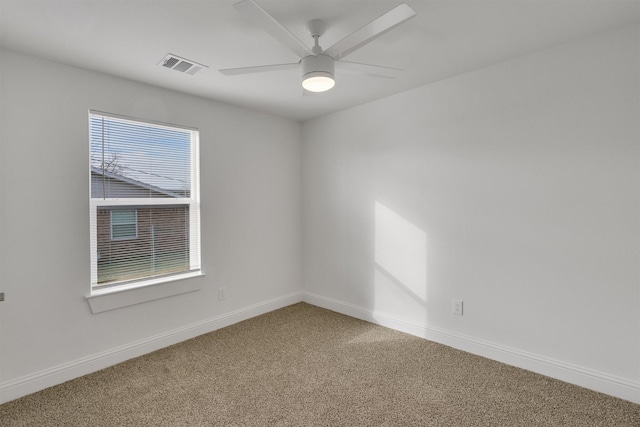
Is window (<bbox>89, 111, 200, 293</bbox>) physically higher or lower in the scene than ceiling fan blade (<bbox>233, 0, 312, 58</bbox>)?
lower

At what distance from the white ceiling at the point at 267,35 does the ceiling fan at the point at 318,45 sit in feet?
0.68

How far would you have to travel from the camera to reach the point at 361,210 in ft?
11.4

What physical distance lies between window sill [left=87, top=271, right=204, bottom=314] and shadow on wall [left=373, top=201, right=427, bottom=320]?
184 centimetres

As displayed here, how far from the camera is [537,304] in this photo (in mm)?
2354

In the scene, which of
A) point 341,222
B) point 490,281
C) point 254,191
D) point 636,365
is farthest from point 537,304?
point 254,191

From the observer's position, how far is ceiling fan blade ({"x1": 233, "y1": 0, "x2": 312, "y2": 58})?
135 cm

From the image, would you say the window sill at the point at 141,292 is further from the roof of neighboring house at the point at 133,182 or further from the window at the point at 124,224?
the roof of neighboring house at the point at 133,182

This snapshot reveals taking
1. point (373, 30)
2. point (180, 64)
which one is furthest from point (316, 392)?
point (180, 64)

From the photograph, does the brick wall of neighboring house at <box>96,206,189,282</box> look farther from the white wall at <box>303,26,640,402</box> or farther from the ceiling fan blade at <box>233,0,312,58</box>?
the ceiling fan blade at <box>233,0,312,58</box>

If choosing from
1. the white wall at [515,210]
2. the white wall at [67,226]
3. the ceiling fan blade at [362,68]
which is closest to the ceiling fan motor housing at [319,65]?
the ceiling fan blade at [362,68]

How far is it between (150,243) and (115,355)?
95cm

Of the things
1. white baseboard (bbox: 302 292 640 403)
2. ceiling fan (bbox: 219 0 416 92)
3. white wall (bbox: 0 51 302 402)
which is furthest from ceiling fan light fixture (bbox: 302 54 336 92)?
white baseboard (bbox: 302 292 640 403)

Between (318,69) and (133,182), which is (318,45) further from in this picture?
(133,182)

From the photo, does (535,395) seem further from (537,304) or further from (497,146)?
(497,146)
